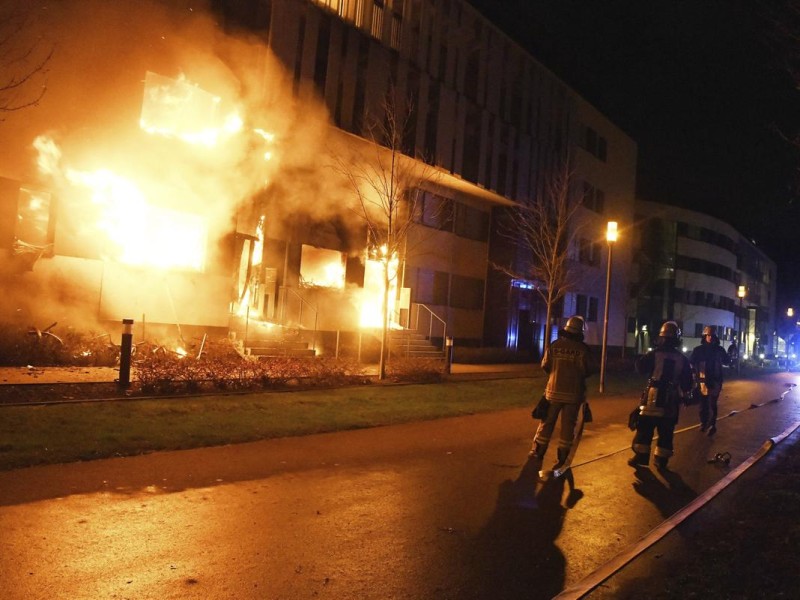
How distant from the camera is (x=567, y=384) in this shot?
23.5 feet

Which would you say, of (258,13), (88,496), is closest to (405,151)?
(258,13)

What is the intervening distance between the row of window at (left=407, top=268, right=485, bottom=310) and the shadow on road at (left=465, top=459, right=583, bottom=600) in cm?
1713

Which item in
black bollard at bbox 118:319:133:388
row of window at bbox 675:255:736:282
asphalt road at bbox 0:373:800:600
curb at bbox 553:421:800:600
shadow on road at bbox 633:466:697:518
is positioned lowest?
asphalt road at bbox 0:373:800:600

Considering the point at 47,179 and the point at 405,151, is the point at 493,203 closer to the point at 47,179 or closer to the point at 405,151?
the point at 405,151

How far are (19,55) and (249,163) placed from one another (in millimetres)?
5786

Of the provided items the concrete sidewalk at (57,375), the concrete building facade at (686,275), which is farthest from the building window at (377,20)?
the concrete building facade at (686,275)

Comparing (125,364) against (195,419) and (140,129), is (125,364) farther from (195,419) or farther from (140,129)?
(140,129)

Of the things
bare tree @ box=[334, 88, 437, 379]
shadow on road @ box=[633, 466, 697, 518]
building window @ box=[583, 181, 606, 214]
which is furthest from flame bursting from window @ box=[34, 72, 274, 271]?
building window @ box=[583, 181, 606, 214]

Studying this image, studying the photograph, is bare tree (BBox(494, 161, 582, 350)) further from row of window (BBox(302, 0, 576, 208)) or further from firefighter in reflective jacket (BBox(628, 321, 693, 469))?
firefighter in reflective jacket (BBox(628, 321, 693, 469))

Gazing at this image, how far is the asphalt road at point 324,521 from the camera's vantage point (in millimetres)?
3969

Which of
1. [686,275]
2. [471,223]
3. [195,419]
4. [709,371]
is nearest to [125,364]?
[195,419]

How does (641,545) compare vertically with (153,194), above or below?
below

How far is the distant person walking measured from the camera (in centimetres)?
715

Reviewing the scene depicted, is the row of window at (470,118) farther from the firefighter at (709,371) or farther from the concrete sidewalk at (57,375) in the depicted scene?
the firefighter at (709,371)
